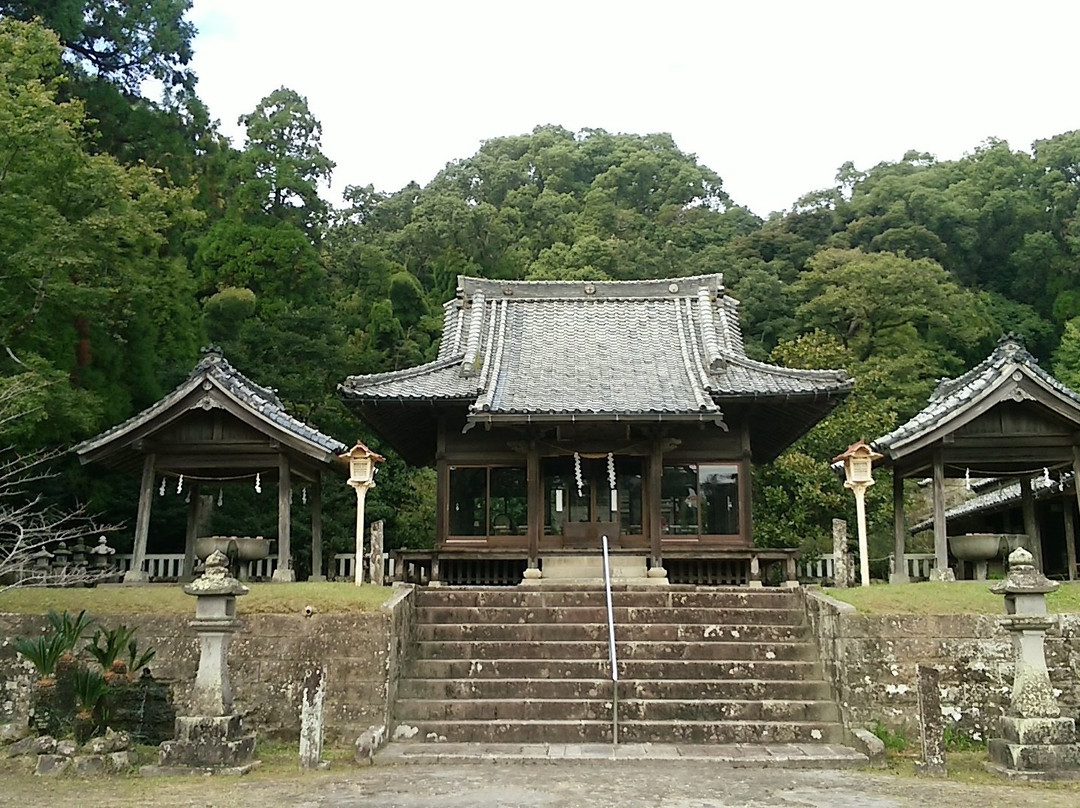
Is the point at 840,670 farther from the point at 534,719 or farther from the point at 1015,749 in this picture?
the point at 534,719

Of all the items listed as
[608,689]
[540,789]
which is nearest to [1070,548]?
[608,689]

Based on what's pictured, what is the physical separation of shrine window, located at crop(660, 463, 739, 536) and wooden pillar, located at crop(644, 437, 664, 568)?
57 cm

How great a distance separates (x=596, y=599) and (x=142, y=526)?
7.66 m

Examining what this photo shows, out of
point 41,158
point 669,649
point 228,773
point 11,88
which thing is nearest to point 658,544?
point 669,649

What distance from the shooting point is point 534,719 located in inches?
456

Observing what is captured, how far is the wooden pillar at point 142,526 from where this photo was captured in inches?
602

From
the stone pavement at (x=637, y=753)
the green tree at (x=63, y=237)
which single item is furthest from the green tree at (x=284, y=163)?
the stone pavement at (x=637, y=753)

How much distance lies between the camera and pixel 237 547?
53.4ft

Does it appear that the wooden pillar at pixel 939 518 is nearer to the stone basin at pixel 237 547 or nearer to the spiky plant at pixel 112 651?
the stone basin at pixel 237 547

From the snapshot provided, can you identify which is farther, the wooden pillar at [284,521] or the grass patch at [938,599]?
the wooden pillar at [284,521]

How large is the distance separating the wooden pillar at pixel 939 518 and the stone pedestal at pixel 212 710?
10.4 metres

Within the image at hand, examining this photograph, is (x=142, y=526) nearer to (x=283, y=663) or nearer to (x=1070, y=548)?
(x=283, y=663)

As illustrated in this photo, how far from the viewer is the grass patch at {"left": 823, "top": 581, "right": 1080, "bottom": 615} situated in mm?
11703

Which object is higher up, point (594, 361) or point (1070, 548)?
point (594, 361)
